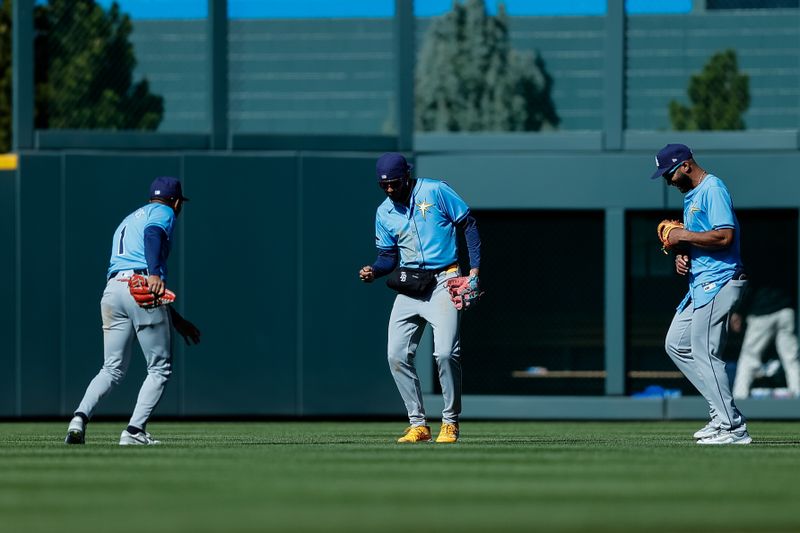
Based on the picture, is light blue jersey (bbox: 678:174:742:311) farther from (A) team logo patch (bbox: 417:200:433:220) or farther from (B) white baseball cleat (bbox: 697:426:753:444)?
(A) team logo patch (bbox: 417:200:433:220)

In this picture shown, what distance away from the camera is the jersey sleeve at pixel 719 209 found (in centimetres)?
931

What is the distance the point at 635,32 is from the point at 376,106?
117 inches

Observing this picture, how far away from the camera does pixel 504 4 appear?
53.0 ft

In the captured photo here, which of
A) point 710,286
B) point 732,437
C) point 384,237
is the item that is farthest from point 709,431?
point 384,237

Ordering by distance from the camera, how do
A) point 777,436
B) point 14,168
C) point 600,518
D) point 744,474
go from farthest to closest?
point 14,168, point 777,436, point 744,474, point 600,518

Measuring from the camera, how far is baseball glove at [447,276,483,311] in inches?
381

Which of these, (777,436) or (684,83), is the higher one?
(684,83)

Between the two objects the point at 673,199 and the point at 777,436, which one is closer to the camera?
the point at 777,436

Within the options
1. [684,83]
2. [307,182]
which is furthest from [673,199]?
[307,182]

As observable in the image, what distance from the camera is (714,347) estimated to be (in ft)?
30.7

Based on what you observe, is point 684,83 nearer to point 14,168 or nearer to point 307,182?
point 307,182

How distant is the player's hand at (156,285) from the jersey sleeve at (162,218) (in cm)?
34

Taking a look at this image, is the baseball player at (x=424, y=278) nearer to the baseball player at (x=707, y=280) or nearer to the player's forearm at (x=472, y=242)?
the player's forearm at (x=472, y=242)

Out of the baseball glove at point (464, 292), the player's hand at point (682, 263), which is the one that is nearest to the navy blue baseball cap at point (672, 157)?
the player's hand at point (682, 263)
